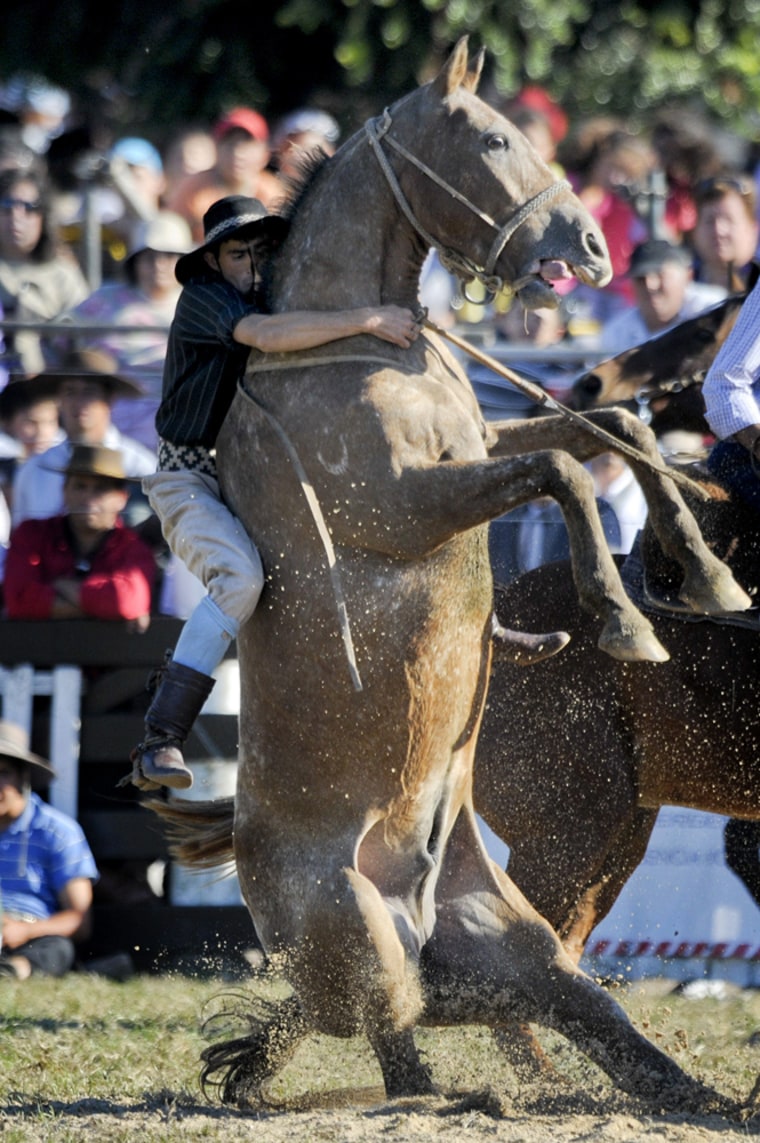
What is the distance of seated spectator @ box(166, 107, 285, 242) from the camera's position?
10.2 meters

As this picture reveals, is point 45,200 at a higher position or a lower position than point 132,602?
higher

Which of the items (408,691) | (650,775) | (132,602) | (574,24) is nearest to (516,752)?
(650,775)

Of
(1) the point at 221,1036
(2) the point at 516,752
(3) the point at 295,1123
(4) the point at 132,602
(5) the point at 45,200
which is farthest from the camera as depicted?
(5) the point at 45,200

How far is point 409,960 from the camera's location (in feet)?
17.0

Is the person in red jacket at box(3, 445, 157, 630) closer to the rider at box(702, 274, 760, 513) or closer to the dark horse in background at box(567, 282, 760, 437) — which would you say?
the dark horse in background at box(567, 282, 760, 437)

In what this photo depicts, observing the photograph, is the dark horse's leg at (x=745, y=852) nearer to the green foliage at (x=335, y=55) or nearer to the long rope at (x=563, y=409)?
the long rope at (x=563, y=409)

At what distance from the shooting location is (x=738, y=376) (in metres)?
5.89

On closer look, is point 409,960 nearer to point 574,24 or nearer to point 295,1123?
point 295,1123

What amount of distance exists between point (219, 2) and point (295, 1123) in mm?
10466

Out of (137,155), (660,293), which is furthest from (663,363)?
(137,155)

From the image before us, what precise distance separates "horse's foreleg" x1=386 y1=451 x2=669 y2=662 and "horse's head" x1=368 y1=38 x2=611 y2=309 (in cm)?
46

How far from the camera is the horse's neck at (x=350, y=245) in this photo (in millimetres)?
5258

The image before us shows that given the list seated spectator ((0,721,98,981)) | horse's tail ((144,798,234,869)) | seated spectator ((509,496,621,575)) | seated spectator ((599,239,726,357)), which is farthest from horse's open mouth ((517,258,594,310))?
seated spectator ((599,239,726,357))

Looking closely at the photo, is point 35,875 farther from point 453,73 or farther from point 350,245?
point 453,73
